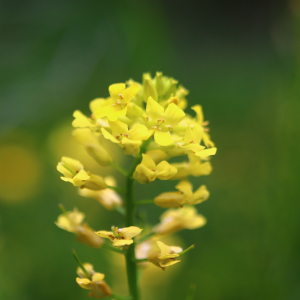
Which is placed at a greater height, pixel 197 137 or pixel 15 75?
pixel 15 75

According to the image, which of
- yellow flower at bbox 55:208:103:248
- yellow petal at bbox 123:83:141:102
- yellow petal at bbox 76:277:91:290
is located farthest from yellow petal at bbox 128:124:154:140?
yellow petal at bbox 76:277:91:290

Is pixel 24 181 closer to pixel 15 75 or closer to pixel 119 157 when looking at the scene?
pixel 119 157

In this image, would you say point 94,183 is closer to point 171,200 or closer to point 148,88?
point 171,200

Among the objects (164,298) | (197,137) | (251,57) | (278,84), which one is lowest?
(164,298)

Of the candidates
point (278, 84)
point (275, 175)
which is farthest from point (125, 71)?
point (275, 175)

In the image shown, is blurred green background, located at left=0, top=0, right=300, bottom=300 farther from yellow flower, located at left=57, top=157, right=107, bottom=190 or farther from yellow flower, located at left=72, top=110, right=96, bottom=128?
yellow flower, located at left=72, top=110, right=96, bottom=128

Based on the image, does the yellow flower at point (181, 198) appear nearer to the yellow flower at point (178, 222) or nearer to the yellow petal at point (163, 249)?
the yellow petal at point (163, 249)
